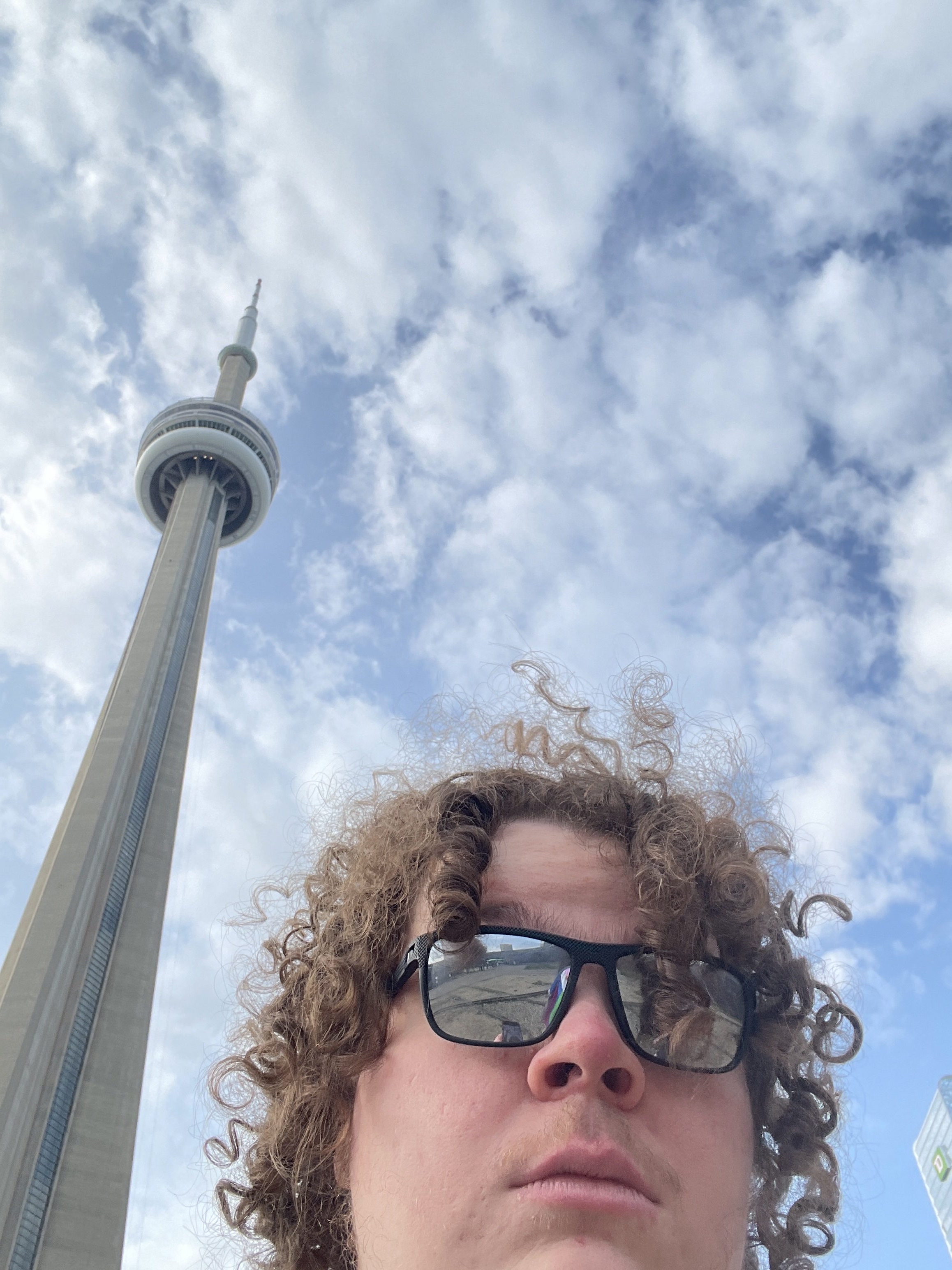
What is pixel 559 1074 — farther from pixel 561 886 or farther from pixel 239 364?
pixel 239 364

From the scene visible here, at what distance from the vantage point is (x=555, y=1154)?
5.37 feet

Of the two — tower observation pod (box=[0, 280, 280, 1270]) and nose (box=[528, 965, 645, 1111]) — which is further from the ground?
tower observation pod (box=[0, 280, 280, 1270])

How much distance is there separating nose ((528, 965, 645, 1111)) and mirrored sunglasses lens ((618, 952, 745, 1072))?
9 cm

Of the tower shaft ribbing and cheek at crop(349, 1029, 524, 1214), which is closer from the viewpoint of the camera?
cheek at crop(349, 1029, 524, 1214)

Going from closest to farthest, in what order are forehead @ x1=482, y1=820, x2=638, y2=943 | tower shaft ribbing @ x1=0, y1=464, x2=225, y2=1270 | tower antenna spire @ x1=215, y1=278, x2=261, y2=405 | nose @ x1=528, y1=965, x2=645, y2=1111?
nose @ x1=528, y1=965, x2=645, y2=1111 → forehead @ x1=482, y1=820, x2=638, y2=943 → tower shaft ribbing @ x1=0, y1=464, x2=225, y2=1270 → tower antenna spire @ x1=215, y1=278, x2=261, y2=405

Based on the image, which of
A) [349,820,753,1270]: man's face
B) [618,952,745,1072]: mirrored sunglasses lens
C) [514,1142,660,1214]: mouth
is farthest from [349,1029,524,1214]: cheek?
[618,952,745,1072]: mirrored sunglasses lens

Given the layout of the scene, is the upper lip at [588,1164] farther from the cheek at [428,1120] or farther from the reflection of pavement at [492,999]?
the reflection of pavement at [492,999]

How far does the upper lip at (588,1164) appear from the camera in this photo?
1635 mm

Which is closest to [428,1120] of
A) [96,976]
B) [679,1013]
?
[679,1013]

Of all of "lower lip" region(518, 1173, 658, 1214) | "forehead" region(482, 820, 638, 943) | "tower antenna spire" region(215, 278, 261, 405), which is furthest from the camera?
"tower antenna spire" region(215, 278, 261, 405)

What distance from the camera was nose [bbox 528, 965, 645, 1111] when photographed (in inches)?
68.5

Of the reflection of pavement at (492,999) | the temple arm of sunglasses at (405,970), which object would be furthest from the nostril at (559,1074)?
the temple arm of sunglasses at (405,970)

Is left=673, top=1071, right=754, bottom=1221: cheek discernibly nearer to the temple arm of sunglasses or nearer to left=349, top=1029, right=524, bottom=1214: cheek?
left=349, top=1029, right=524, bottom=1214: cheek

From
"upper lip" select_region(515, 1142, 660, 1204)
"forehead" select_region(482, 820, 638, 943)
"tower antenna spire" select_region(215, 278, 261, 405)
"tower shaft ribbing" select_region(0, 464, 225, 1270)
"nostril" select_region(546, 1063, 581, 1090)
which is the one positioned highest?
"tower antenna spire" select_region(215, 278, 261, 405)
